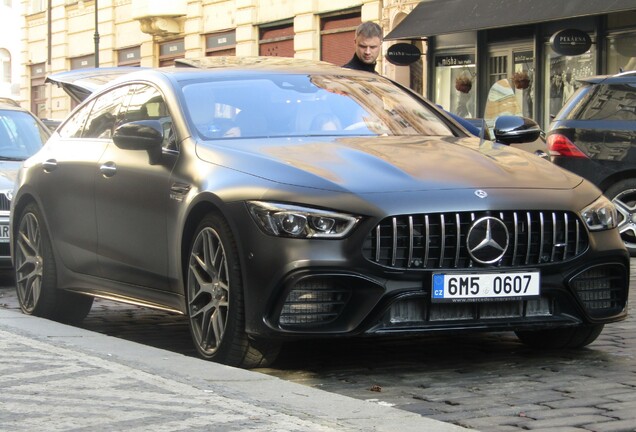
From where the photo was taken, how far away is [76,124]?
31.1 feet

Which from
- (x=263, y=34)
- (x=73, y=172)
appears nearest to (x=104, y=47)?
(x=263, y=34)

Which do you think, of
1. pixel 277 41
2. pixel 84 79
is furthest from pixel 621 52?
pixel 277 41

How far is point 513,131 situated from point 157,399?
3371 millimetres

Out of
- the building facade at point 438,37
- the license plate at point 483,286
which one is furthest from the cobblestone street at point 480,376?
the building facade at point 438,37

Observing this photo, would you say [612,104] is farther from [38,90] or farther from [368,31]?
[38,90]

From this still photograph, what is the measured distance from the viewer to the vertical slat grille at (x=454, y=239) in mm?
6730

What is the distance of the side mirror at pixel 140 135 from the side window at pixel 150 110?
0.23 ft

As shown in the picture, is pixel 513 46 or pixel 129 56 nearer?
pixel 513 46

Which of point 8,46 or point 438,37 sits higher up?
point 8,46

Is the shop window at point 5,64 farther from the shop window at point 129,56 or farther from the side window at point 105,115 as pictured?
the side window at point 105,115

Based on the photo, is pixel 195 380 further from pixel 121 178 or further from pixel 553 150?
pixel 553 150

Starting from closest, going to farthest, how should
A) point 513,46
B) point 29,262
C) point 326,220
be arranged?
point 326,220 < point 29,262 < point 513,46

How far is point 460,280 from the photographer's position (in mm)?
6816

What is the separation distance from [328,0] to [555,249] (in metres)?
27.1
